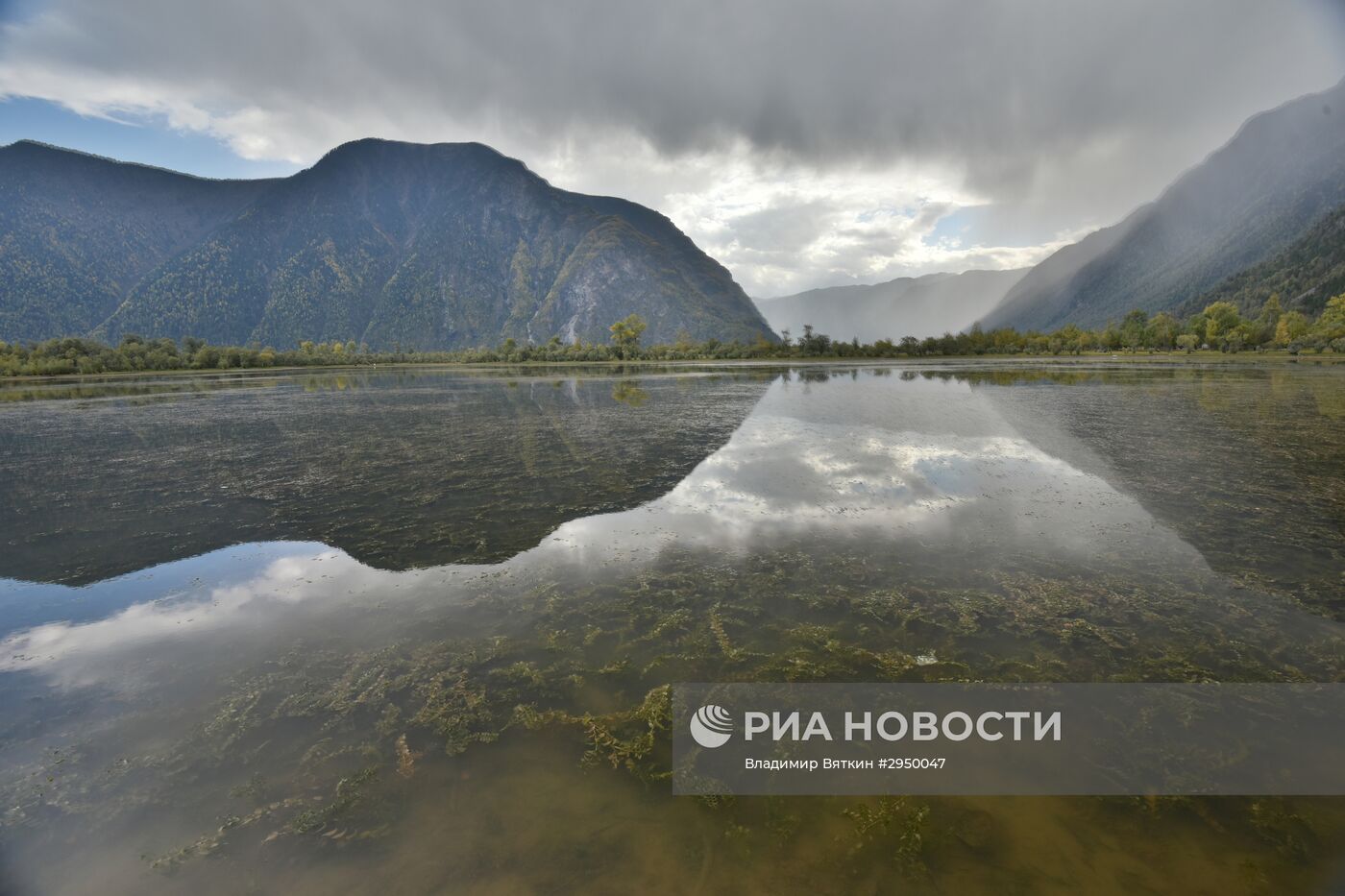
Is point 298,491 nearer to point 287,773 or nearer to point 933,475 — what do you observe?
point 287,773

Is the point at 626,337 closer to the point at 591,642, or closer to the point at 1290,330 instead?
the point at 1290,330

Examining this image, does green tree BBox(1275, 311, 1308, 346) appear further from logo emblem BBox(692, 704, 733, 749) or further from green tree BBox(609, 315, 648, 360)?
logo emblem BBox(692, 704, 733, 749)

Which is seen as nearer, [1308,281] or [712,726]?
[712,726]

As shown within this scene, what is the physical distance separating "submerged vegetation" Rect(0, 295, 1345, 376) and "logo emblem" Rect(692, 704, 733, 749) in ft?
452

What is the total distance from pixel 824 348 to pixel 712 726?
14658 centimetres

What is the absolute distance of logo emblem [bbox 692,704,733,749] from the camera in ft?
21.3

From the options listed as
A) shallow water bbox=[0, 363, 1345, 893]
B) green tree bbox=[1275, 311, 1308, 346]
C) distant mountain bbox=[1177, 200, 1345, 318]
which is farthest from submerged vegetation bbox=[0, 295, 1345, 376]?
shallow water bbox=[0, 363, 1345, 893]

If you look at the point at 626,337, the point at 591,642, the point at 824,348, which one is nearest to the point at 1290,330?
the point at 824,348

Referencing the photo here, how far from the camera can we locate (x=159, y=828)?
17.6ft

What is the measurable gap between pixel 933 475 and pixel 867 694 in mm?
12732

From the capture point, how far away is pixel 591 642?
8.63 meters

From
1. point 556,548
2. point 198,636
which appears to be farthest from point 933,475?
point 198,636

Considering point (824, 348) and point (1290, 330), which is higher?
point (1290, 330)

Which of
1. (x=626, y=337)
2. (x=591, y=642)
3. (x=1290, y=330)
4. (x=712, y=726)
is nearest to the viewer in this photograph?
(x=712, y=726)
